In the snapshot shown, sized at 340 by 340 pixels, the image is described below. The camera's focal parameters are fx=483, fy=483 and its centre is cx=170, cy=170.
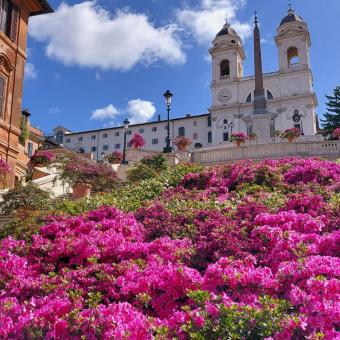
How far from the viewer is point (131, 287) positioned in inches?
272

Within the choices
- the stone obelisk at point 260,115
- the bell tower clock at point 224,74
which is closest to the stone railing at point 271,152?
the stone obelisk at point 260,115

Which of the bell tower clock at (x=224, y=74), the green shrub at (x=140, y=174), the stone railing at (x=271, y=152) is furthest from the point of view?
the bell tower clock at (x=224, y=74)

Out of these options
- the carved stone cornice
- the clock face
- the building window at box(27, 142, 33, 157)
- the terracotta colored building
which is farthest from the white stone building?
the carved stone cornice

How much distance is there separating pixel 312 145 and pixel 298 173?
42.8 ft

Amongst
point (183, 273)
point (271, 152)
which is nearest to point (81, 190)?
point (183, 273)

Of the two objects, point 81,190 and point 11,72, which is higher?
point 11,72

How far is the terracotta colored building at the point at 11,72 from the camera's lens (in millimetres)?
23500

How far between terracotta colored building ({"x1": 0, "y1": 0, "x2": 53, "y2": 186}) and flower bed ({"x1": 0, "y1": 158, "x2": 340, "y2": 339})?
13410 millimetres

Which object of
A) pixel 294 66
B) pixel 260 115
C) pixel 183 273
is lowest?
pixel 183 273

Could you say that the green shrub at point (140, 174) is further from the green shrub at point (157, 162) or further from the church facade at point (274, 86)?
the church facade at point (274, 86)

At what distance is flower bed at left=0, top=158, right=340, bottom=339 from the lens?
212 inches

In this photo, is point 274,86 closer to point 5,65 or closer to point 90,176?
A: point 5,65

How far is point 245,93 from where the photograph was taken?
89.6 meters

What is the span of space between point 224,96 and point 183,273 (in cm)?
8590
